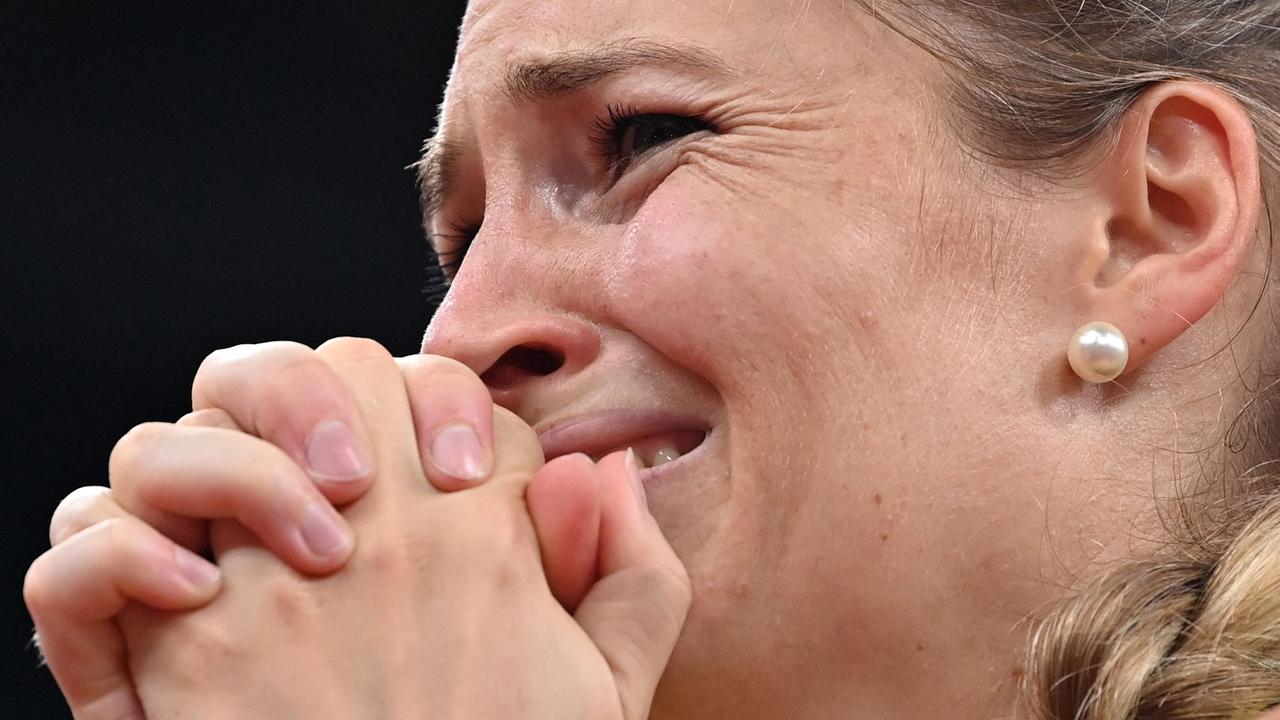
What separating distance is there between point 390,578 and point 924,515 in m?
0.42

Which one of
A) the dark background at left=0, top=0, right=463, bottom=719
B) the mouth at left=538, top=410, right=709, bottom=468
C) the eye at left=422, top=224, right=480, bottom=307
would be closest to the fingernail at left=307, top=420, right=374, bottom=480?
the mouth at left=538, top=410, right=709, bottom=468

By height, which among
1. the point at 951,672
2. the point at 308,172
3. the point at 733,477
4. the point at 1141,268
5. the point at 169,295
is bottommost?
the point at 169,295

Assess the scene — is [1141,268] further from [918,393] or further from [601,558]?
[601,558]

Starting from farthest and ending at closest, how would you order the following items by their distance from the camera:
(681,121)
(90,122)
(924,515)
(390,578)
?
(90,122), (681,121), (924,515), (390,578)

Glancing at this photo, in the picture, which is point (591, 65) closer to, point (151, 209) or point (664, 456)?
point (664, 456)

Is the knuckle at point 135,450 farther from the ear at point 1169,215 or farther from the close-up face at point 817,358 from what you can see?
the ear at point 1169,215

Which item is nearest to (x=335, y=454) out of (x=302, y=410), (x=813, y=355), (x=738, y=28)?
(x=302, y=410)

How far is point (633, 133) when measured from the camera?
1205 mm

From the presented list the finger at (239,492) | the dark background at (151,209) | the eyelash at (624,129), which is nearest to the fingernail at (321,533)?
the finger at (239,492)

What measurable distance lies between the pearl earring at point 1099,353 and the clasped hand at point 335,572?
1.21 ft

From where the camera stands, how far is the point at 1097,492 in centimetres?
107

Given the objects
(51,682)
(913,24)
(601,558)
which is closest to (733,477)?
(601,558)

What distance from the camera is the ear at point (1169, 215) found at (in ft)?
3.57

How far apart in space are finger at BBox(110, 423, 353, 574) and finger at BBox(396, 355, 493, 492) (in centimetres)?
8
